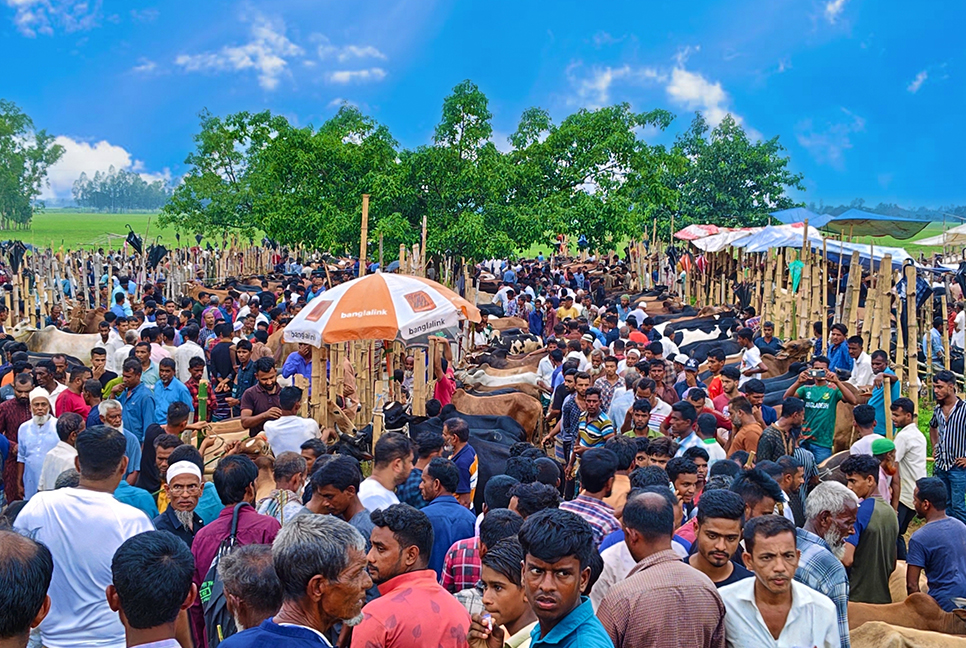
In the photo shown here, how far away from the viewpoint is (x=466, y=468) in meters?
7.40

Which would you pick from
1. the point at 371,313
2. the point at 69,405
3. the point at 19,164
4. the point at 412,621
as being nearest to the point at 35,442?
the point at 69,405

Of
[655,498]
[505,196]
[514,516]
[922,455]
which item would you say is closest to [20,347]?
[514,516]

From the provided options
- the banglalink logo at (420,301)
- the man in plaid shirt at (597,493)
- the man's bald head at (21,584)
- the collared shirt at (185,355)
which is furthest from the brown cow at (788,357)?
the man's bald head at (21,584)

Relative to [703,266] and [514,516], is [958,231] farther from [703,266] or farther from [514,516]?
[514,516]

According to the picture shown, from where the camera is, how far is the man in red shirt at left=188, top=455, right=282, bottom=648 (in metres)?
4.91

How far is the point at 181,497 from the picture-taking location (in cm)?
552

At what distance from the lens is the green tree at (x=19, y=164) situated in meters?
68.8

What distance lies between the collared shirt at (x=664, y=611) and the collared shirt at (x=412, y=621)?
0.67m

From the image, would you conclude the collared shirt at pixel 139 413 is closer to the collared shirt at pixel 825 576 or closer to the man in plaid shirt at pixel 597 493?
the man in plaid shirt at pixel 597 493

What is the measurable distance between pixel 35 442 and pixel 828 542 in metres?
6.25

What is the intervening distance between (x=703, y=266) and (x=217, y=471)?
76.8 ft

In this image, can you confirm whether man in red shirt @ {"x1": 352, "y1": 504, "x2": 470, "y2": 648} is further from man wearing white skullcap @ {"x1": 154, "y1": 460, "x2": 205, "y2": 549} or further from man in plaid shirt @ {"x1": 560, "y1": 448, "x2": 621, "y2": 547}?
man wearing white skullcap @ {"x1": 154, "y1": 460, "x2": 205, "y2": 549}

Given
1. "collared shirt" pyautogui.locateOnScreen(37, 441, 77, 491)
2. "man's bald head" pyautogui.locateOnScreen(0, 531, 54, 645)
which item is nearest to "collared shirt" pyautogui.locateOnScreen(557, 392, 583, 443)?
"collared shirt" pyautogui.locateOnScreen(37, 441, 77, 491)

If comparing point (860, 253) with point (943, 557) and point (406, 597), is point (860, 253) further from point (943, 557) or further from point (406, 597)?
point (406, 597)
